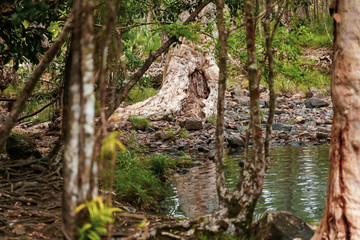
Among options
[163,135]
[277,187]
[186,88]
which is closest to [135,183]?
[277,187]

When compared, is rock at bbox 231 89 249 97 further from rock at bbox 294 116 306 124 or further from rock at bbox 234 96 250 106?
rock at bbox 294 116 306 124

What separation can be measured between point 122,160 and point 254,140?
389 centimetres

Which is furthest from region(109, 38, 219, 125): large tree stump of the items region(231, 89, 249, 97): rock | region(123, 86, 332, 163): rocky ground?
region(231, 89, 249, 97): rock

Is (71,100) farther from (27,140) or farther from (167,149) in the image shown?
(167,149)

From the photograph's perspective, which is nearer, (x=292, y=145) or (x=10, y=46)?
(x=10, y=46)

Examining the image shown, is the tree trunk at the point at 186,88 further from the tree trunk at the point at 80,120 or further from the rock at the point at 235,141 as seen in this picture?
the tree trunk at the point at 80,120

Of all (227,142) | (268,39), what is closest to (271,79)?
(268,39)

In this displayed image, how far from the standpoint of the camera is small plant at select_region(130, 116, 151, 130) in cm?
1154

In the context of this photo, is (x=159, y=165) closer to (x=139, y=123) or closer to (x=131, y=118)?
(x=139, y=123)

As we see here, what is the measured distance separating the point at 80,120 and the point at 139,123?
9.41m

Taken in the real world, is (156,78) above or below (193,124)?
above

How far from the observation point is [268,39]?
12.9 feet

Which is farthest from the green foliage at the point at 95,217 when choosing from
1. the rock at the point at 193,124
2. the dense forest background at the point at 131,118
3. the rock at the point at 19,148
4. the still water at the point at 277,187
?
the rock at the point at 193,124

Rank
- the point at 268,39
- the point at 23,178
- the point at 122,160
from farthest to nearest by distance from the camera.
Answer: the point at 122,160 → the point at 23,178 → the point at 268,39
